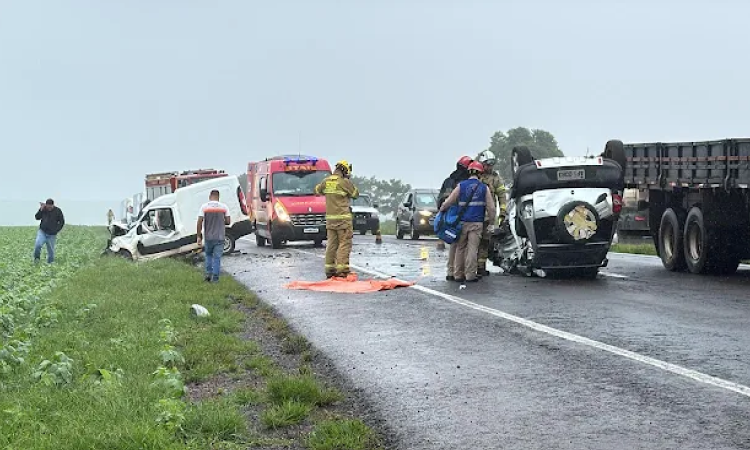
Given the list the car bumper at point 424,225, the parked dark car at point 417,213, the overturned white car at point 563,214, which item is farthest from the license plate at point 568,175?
the car bumper at point 424,225

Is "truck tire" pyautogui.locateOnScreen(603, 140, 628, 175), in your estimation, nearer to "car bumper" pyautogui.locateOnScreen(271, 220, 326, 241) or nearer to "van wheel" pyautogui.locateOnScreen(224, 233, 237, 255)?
"van wheel" pyautogui.locateOnScreen(224, 233, 237, 255)

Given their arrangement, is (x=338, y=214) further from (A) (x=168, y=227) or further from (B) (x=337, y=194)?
(A) (x=168, y=227)

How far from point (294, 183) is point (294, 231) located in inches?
74.3

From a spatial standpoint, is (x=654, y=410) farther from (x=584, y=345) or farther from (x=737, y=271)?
(x=737, y=271)

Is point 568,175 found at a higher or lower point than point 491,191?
higher

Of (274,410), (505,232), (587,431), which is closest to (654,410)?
(587,431)

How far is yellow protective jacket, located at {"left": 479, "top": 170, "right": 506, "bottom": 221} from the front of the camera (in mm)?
18047

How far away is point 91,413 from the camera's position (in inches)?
291

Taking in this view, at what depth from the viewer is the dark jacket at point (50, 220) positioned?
99.0 feet

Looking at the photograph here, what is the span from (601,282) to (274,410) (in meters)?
10.4

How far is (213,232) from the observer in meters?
19.4

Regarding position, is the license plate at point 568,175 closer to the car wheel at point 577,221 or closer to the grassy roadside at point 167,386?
the car wheel at point 577,221

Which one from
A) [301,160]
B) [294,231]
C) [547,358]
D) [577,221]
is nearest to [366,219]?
[301,160]

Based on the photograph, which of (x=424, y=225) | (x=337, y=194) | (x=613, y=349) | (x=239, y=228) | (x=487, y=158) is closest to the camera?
(x=613, y=349)
